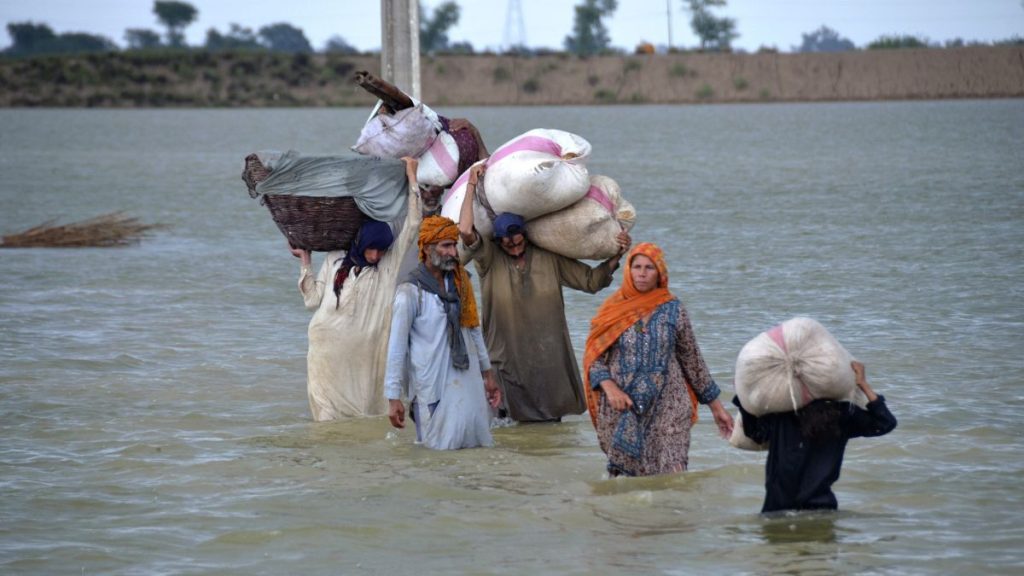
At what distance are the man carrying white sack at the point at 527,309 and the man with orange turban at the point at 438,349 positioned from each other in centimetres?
45

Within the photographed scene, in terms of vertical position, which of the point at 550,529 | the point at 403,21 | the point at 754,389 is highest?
the point at 403,21

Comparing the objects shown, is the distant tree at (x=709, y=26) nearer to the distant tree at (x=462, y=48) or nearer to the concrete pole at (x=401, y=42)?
the distant tree at (x=462, y=48)

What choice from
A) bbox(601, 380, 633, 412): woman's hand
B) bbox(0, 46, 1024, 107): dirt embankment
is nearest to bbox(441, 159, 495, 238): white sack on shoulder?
bbox(601, 380, 633, 412): woman's hand

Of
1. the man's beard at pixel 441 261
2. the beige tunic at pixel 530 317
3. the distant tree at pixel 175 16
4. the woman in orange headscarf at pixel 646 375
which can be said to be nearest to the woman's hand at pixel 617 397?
the woman in orange headscarf at pixel 646 375

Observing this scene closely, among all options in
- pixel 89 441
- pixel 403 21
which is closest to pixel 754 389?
pixel 89 441

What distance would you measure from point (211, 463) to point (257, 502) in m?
0.83

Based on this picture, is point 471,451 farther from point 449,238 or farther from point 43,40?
point 43,40

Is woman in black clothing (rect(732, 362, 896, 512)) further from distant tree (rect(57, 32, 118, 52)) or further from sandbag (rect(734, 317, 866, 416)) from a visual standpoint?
distant tree (rect(57, 32, 118, 52))

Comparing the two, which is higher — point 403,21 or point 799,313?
point 403,21

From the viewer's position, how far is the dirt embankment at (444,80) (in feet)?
305

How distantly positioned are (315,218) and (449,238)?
2.85 ft

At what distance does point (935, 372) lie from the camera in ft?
31.4

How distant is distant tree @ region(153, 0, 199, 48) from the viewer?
398ft

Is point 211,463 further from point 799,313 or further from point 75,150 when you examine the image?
point 75,150
